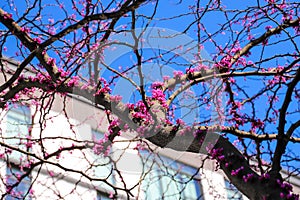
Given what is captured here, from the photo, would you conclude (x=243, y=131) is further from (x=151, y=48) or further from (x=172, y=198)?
Result: (x=172, y=198)

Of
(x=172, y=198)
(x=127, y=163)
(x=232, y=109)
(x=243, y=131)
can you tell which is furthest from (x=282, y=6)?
(x=172, y=198)

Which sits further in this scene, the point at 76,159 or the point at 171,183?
the point at 171,183

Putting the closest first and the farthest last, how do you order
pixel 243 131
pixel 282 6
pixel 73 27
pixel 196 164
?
pixel 73 27, pixel 243 131, pixel 282 6, pixel 196 164

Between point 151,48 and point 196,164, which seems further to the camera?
point 196,164

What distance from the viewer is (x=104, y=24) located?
509 cm

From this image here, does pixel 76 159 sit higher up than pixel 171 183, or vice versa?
pixel 171 183

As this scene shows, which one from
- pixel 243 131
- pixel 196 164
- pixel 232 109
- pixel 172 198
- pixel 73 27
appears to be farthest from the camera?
pixel 196 164

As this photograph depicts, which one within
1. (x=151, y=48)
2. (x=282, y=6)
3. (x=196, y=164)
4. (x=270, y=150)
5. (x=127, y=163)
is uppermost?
(x=196, y=164)

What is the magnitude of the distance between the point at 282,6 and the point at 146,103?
6.37ft

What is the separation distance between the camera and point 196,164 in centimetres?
1106

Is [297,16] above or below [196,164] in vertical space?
below

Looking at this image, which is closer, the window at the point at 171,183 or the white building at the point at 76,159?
the white building at the point at 76,159

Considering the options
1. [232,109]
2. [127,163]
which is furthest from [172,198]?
[232,109]

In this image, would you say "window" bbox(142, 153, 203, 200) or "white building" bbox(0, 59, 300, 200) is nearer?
"white building" bbox(0, 59, 300, 200)
